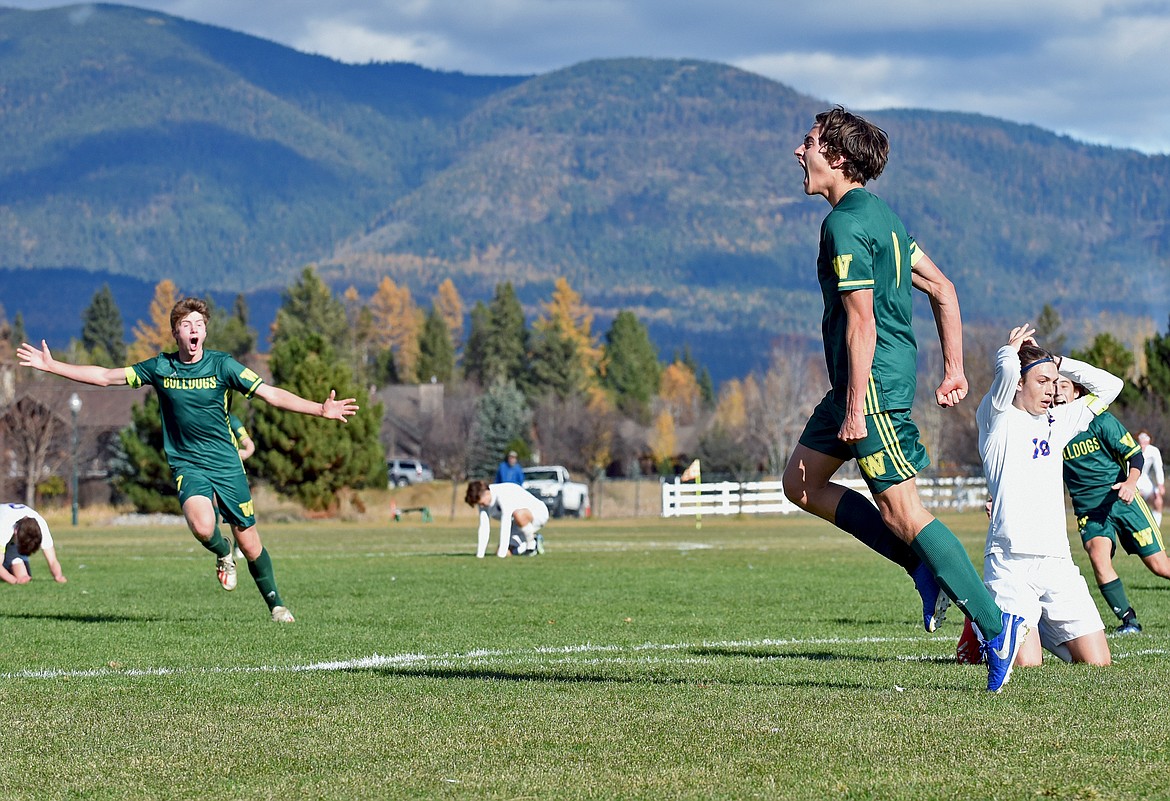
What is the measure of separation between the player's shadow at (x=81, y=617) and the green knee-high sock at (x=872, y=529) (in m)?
6.19

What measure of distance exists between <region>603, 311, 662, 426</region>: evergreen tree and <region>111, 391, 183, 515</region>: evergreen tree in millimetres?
87158

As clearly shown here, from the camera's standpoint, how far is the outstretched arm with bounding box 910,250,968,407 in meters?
6.87

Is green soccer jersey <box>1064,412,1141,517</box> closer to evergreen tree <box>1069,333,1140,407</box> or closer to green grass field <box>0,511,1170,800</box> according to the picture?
green grass field <box>0,511,1170,800</box>

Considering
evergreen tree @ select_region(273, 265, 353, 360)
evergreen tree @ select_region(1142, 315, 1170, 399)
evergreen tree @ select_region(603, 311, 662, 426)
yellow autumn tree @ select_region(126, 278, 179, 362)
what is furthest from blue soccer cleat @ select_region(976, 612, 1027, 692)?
yellow autumn tree @ select_region(126, 278, 179, 362)

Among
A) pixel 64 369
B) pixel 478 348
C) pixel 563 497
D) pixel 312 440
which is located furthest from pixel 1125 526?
pixel 478 348

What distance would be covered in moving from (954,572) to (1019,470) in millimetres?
1569

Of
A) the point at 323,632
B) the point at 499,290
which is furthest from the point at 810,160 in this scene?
the point at 499,290

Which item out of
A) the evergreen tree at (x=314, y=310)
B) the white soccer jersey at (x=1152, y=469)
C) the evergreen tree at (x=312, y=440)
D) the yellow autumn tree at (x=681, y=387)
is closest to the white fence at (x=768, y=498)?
the evergreen tree at (x=312, y=440)

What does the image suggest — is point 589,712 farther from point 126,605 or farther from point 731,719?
point 126,605

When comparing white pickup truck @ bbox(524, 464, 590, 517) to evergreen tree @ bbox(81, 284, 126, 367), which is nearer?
white pickup truck @ bbox(524, 464, 590, 517)

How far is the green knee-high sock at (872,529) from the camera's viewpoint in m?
6.83

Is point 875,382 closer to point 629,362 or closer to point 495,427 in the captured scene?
point 495,427

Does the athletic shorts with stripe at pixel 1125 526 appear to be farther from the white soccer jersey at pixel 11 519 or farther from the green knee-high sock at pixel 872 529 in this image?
the white soccer jersey at pixel 11 519

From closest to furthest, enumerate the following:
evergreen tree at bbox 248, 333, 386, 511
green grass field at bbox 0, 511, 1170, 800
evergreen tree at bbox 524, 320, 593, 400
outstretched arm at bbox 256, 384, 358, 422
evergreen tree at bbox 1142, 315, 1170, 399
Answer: green grass field at bbox 0, 511, 1170, 800, outstretched arm at bbox 256, 384, 358, 422, evergreen tree at bbox 248, 333, 386, 511, evergreen tree at bbox 1142, 315, 1170, 399, evergreen tree at bbox 524, 320, 593, 400
